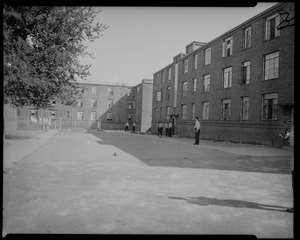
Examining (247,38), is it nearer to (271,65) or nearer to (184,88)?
(271,65)

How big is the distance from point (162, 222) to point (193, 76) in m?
28.8

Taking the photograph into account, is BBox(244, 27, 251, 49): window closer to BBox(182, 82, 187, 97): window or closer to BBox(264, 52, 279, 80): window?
BBox(264, 52, 279, 80): window

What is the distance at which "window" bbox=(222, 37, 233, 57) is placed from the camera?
80.6ft

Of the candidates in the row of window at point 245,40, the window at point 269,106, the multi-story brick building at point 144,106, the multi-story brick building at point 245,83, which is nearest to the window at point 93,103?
the multi-story brick building at point 144,106

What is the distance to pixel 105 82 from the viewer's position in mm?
62375

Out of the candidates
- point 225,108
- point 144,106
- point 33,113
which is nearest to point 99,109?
point 144,106

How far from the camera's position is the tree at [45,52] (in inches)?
553

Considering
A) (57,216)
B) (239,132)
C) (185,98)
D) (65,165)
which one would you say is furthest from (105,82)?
(57,216)

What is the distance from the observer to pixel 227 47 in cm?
2505

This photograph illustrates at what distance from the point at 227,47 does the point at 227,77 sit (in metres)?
2.82

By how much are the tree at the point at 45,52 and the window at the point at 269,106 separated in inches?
504

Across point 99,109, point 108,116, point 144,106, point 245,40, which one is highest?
point 245,40
